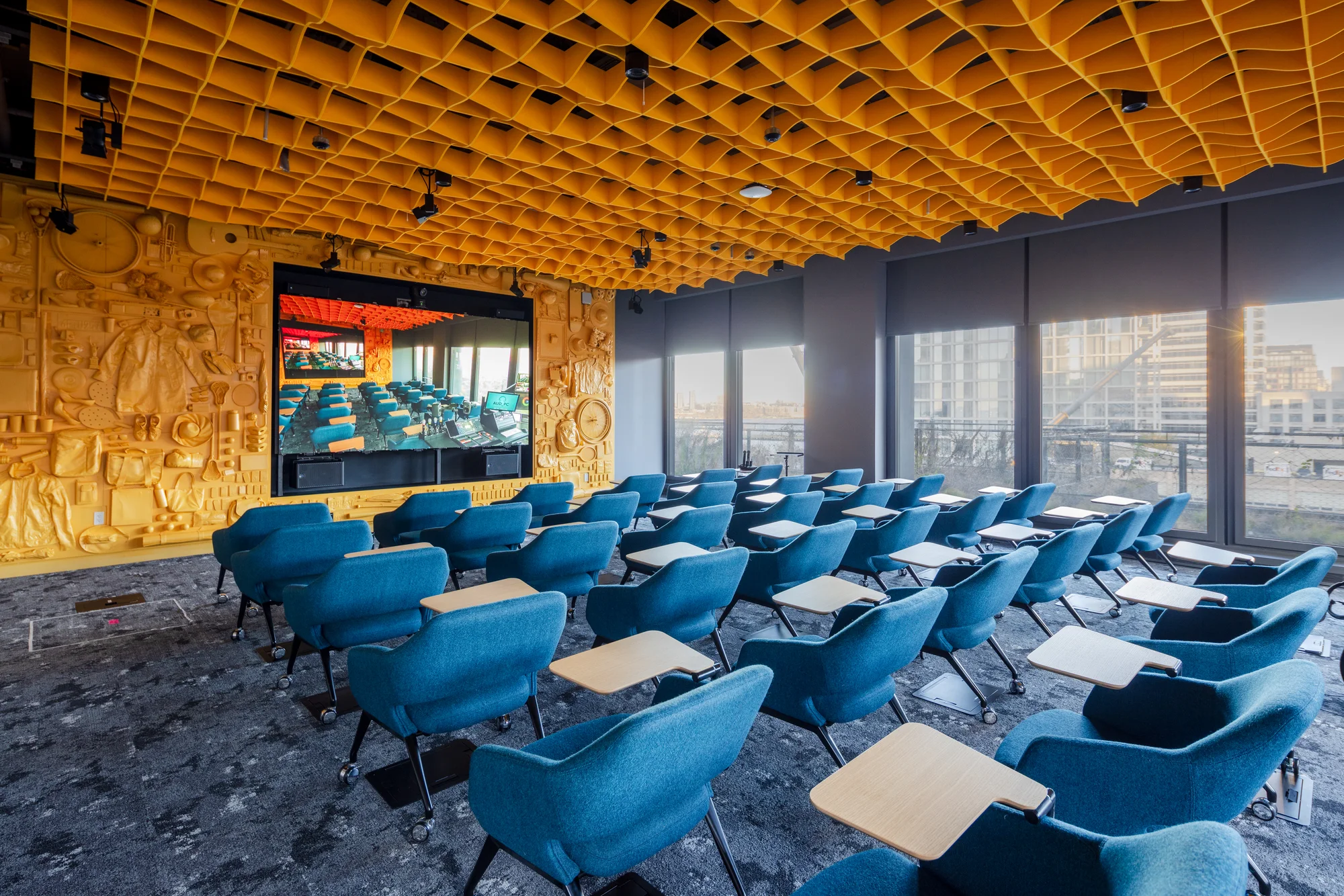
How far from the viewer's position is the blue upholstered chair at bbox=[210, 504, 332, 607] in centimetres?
459

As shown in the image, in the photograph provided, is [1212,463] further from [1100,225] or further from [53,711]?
[53,711]

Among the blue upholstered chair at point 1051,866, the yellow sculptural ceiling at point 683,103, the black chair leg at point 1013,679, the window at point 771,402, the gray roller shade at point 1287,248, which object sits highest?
the yellow sculptural ceiling at point 683,103

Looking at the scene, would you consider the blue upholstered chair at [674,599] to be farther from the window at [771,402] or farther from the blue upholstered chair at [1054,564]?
the window at [771,402]

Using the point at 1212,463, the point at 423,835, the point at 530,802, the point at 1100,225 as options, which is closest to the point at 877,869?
the point at 530,802

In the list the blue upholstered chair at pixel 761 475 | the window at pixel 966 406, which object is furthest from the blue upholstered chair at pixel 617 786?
the window at pixel 966 406

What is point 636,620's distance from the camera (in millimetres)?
3178

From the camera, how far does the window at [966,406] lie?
26.1ft

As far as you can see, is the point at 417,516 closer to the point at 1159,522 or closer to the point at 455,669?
the point at 455,669

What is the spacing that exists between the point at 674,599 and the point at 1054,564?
224cm

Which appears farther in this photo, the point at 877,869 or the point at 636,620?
the point at 636,620

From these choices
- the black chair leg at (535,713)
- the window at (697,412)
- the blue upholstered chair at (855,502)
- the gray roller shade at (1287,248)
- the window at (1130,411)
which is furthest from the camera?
the window at (697,412)

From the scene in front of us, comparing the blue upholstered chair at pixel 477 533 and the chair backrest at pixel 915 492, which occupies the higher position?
the chair backrest at pixel 915 492

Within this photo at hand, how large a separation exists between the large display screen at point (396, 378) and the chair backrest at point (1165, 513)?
758 centimetres

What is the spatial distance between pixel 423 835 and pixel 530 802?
113 centimetres
